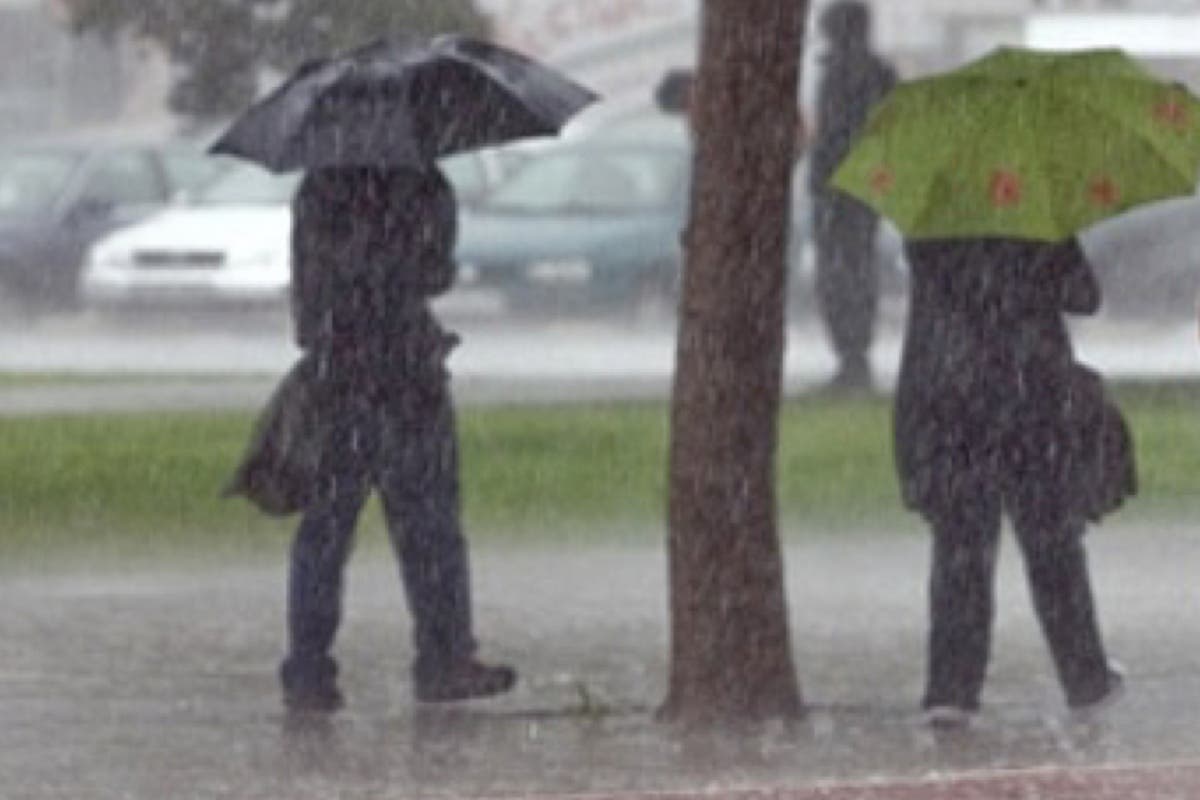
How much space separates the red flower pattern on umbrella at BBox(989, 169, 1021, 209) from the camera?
410 inches

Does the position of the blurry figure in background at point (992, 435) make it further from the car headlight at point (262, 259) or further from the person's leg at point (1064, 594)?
the car headlight at point (262, 259)

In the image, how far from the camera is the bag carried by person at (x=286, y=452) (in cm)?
1086

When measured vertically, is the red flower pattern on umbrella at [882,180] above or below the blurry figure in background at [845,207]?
above

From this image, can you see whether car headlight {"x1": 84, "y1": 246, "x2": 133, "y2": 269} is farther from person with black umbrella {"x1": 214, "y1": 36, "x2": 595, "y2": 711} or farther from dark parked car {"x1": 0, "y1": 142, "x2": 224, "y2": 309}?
person with black umbrella {"x1": 214, "y1": 36, "x2": 595, "y2": 711}

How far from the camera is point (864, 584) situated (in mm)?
14047

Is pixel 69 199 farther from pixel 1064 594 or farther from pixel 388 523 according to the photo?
pixel 1064 594

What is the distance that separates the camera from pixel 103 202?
30203mm

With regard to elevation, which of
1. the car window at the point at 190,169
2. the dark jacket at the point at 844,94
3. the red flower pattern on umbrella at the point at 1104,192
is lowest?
the car window at the point at 190,169

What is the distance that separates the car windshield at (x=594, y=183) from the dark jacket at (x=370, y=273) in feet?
55.7

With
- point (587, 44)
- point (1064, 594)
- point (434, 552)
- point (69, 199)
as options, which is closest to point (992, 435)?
point (1064, 594)

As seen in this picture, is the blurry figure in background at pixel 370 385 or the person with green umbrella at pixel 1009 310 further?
the blurry figure in background at pixel 370 385

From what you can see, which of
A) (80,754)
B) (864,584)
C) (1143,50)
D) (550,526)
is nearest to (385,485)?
(80,754)

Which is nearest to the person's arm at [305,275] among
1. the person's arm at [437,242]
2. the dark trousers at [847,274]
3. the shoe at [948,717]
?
the person's arm at [437,242]

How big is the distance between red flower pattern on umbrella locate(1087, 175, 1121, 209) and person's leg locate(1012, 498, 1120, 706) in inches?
30.2
